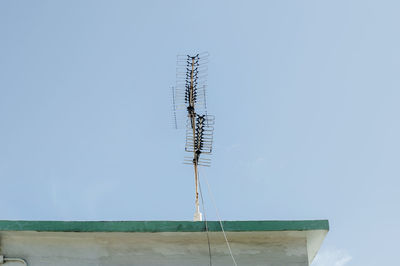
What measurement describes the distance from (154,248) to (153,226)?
1.24 ft

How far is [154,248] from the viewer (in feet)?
26.5

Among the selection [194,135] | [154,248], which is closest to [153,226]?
[154,248]

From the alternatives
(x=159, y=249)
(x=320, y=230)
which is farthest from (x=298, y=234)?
(x=159, y=249)

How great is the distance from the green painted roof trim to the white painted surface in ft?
0.35

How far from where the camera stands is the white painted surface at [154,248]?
800cm

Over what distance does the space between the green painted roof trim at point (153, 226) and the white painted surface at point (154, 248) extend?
11 centimetres

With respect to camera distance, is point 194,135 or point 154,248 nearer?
point 154,248

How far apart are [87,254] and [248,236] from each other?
226 cm

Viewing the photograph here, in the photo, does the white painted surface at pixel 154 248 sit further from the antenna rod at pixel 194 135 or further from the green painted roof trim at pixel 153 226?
the antenna rod at pixel 194 135

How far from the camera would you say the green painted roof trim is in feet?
25.8

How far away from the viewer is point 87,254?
806cm

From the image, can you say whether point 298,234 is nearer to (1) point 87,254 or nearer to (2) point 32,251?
(1) point 87,254

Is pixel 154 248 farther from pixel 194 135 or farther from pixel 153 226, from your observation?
pixel 194 135

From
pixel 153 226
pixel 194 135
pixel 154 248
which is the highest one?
pixel 194 135
